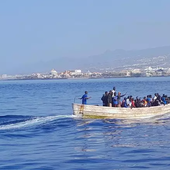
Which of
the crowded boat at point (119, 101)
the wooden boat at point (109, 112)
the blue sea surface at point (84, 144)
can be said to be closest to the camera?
the blue sea surface at point (84, 144)

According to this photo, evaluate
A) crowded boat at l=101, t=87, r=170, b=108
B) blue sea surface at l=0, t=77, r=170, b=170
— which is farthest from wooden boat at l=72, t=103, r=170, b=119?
crowded boat at l=101, t=87, r=170, b=108

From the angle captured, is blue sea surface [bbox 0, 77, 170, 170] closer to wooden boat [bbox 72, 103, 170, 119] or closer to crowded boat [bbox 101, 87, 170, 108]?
wooden boat [bbox 72, 103, 170, 119]

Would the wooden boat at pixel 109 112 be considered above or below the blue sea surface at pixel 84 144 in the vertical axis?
above

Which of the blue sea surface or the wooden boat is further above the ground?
the wooden boat

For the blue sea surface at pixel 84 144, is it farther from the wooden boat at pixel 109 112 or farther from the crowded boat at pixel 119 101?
the crowded boat at pixel 119 101

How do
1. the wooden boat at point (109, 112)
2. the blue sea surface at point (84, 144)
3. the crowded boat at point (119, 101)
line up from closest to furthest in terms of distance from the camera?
1. the blue sea surface at point (84, 144)
2. the wooden boat at point (109, 112)
3. the crowded boat at point (119, 101)

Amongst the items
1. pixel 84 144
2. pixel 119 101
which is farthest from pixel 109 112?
pixel 84 144

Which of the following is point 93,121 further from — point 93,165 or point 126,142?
point 93,165

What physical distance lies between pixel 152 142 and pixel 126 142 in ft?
4.23

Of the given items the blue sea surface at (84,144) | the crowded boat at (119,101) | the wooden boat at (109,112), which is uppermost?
the crowded boat at (119,101)

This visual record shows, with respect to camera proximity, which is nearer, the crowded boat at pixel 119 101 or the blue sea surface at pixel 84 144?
the blue sea surface at pixel 84 144

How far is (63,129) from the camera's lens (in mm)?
30672

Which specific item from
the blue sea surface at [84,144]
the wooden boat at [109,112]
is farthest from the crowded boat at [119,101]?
the blue sea surface at [84,144]

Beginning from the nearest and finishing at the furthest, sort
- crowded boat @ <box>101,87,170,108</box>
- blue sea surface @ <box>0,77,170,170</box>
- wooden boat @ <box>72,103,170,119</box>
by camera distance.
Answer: blue sea surface @ <box>0,77,170,170</box> → wooden boat @ <box>72,103,170,119</box> → crowded boat @ <box>101,87,170,108</box>
